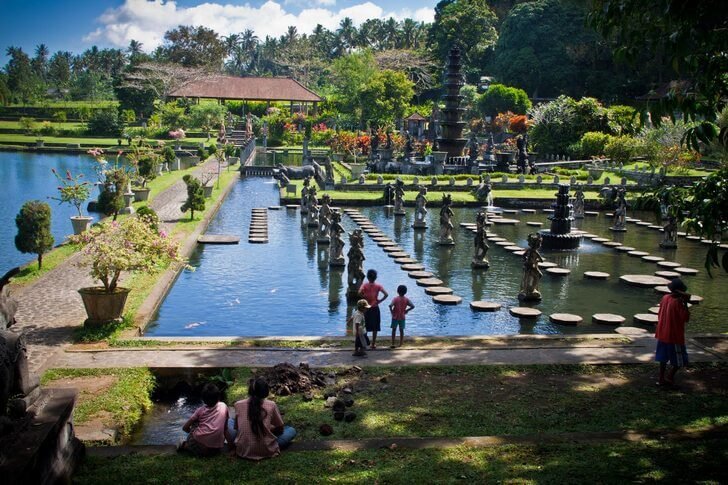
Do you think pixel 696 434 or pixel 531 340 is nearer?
pixel 696 434

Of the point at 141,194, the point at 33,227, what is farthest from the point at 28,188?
the point at 33,227

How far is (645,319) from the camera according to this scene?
1528cm

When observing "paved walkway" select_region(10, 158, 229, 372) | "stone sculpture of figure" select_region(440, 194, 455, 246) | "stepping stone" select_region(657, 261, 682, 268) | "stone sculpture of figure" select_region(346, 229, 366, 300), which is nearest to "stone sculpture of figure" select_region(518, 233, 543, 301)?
"stone sculpture of figure" select_region(346, 229, 366, 300)

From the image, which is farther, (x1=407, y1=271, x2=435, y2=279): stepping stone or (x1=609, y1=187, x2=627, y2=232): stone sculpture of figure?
(x1=609, y1=187, x2=627, y2=232): stone sculpture of figure

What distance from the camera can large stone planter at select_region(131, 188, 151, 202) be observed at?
103 ft

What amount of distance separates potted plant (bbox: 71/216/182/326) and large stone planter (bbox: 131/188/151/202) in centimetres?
1860

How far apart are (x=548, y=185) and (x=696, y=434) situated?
1235 inches

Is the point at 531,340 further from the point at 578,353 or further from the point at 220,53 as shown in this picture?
the point at 220,53

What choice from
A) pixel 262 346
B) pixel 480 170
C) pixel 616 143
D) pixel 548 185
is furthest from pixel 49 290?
pixel 616 143

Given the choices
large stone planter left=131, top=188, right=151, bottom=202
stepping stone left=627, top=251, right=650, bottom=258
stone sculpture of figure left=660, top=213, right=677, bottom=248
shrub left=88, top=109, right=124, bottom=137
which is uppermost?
shrub left=88, top=109, right=124, bottom=137

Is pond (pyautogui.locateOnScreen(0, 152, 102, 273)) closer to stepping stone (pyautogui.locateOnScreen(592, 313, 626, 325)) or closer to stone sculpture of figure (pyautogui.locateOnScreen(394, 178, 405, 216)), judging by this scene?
stone sculpture of figure (pyautogui.locateOnScreen(394, 178, 405, 216))

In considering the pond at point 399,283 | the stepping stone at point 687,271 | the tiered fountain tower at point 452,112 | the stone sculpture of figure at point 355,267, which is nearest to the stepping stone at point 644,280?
the pond at point 399,283

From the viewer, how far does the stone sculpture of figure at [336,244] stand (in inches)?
798

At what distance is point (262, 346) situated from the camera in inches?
488
